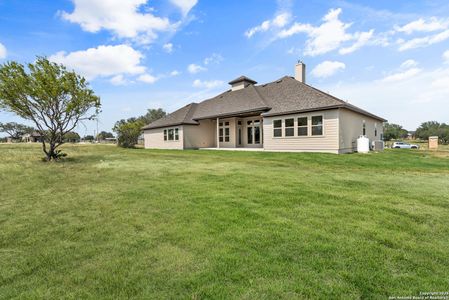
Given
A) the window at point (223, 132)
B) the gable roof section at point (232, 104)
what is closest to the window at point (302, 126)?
the gable roof section at point (232, 104)

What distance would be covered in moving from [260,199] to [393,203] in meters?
2.81

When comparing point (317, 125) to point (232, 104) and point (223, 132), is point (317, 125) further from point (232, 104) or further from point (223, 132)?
point (223, 132)

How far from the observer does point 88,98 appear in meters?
14.2

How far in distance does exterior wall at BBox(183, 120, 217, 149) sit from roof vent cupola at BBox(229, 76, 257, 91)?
4552 mm

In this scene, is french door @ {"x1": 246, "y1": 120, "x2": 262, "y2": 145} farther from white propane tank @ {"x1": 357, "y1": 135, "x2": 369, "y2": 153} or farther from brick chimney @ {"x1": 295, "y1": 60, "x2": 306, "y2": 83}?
white propane tank @ {"x1": 357, "y1": 135, "x2": 369, "y2": 153}

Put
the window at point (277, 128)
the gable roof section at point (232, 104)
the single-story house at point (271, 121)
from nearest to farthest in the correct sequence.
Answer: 1. the single-story house at point (271, 121)
2. the window at point (277, 128)
3. the gable roof section at point (232, 104)

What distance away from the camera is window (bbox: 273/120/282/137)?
18.0m

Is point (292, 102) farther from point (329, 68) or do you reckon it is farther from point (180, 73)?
point (180, 73)

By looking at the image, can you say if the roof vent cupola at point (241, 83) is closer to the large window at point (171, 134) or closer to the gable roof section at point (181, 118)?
the gable roof section at point (181, 118)

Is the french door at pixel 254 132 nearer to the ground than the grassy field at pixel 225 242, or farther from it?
farther from it

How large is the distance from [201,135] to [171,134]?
3.49m

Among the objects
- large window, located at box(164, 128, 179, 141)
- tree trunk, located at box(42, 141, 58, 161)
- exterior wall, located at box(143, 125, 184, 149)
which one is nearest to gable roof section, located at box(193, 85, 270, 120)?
large window, located at box(164, 128, 179, 141)

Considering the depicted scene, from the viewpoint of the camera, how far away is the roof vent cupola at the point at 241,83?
25.2 m

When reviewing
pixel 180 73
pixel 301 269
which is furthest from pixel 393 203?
pixel 180 73
